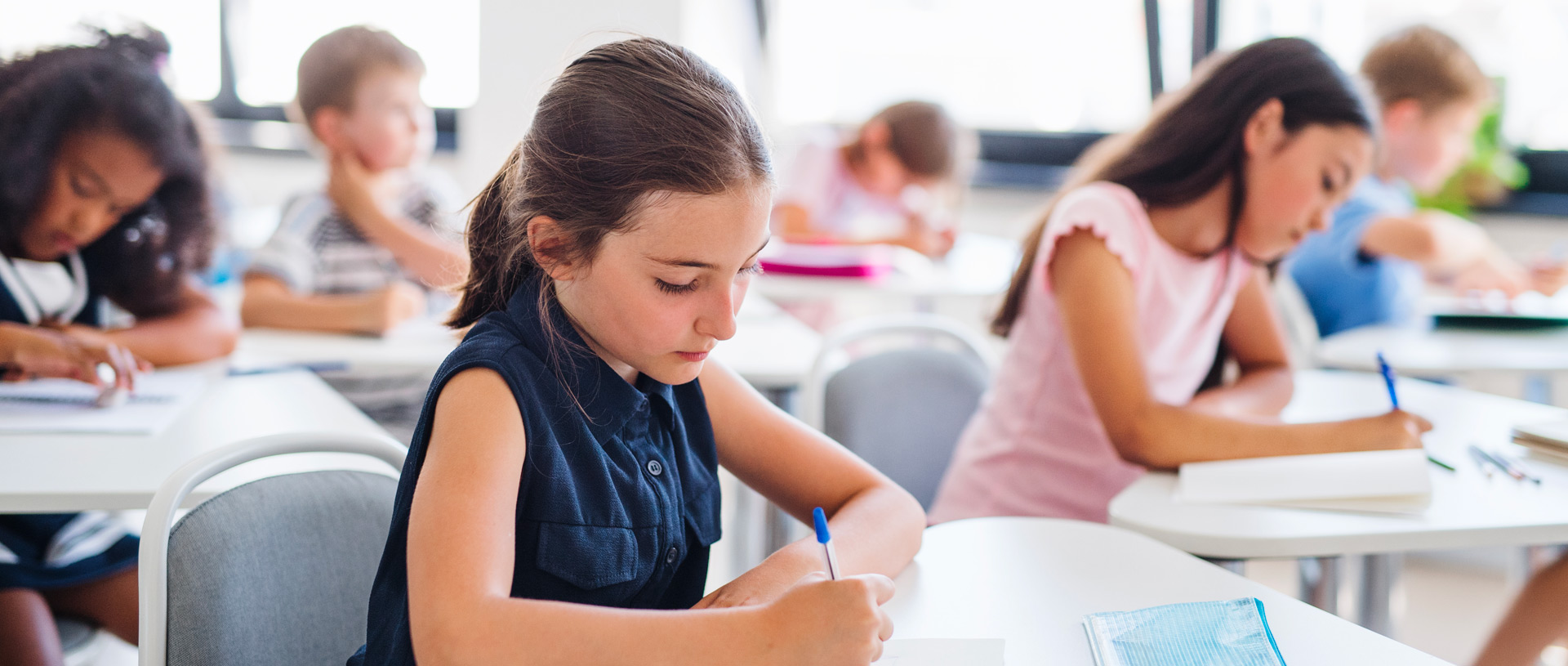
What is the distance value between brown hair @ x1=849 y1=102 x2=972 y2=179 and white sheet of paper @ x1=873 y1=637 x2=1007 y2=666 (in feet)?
8.75

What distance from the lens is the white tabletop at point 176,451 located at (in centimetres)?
108

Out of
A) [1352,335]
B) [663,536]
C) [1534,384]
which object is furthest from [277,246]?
[1534,384]

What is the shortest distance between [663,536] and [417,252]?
4.75ft

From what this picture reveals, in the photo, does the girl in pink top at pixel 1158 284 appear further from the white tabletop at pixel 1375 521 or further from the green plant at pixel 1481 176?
the green plant at pixel 1481 176

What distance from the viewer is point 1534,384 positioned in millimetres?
2371

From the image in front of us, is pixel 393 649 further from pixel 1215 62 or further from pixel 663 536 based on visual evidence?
pixel 1215 62

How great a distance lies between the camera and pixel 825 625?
0.72m

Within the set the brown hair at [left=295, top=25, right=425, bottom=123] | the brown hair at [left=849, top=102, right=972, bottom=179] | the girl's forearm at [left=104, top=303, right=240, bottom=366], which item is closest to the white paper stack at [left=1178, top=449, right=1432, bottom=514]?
the girl's forearm at [left=104, top=303, right=240, bottom=366]

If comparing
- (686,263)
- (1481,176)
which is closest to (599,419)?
(686,263)

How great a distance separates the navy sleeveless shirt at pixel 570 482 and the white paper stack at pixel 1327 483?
566mm

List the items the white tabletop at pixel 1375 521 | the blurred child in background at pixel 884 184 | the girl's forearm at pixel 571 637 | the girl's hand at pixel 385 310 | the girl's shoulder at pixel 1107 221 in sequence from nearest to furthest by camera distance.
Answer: the girl's forearm at pixel 571 637 → the white tabletop at pixel 1375 521 → the girl's shoulder at pixel 1107 221 → the girl's hand at pixel 385 310 → the blurred child in background at pixel 884 184

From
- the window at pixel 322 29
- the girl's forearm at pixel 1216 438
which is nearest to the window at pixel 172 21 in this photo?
the window at pixel 322 29

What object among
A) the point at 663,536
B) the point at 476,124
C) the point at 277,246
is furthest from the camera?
the point at 476,124

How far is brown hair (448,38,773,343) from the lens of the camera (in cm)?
82
